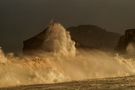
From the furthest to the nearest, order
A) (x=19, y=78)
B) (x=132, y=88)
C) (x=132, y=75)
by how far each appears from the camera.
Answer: (x=132, y=75), (x=19, y=78), (x=132, y=88)

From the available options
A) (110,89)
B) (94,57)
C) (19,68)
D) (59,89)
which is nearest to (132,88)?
(110,89)

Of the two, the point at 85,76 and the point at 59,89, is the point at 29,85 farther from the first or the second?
the point at 85,76

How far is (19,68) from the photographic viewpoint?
99.6 m

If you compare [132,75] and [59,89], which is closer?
[59,89]

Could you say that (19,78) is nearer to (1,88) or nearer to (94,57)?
(1,88)

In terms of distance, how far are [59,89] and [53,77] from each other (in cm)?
1768

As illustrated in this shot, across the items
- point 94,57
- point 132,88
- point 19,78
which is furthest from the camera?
point 94,57

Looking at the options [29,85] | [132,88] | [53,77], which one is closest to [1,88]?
[29,85]

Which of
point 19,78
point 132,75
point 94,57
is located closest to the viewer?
point 19,78

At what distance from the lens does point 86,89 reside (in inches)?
3167

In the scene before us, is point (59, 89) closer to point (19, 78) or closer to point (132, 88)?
point (132, 88)

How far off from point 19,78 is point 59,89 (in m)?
17.3

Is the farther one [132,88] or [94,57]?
[94,57]

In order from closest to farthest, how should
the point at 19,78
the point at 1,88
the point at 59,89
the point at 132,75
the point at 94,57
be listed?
the point at 59,89
the point at 1,88
the point at 19,78
the point at 132,75
the point at 94,57
